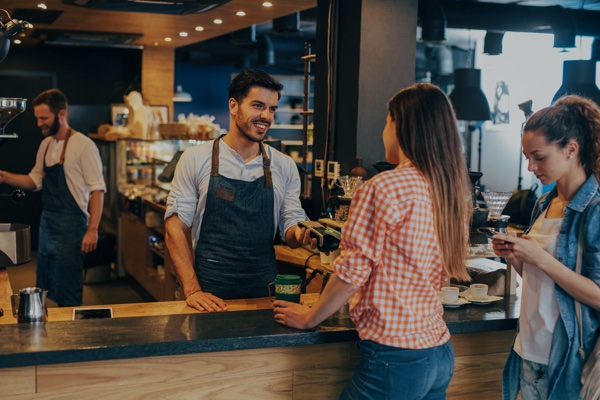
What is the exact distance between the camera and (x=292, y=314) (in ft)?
8.11

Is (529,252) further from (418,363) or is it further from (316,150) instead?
(316,150)

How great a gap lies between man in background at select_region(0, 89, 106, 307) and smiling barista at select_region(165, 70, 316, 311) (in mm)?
2396

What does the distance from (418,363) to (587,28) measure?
25.1ft

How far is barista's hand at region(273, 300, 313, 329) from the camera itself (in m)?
2.43

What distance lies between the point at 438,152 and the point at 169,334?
40.0 inches

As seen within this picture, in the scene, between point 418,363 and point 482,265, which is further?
point 482,265

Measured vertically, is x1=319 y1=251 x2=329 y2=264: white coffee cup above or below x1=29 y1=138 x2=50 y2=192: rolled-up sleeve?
below

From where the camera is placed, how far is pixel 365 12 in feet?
14.3

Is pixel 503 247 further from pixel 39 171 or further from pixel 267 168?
pixel 39 171

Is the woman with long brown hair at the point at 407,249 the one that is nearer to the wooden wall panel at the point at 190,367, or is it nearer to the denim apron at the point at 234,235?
the wooden wall panel at the point at 190,367

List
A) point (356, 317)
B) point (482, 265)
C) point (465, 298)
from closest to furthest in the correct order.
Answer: point (356, 317), point (465, 298), point (482, 265)

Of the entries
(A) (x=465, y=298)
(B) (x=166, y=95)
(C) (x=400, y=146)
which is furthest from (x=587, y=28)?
(C) (x=400, y=146)

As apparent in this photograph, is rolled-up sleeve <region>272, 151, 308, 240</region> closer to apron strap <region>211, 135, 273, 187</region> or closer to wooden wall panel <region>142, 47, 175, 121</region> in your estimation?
apron strap <region>211, 135, 273, 187</region>

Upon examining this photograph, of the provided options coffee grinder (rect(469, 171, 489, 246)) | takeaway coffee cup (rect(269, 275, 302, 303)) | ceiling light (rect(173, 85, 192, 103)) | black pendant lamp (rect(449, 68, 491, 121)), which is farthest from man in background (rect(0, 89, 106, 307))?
ceiling light (rect(173, 85, 192, 103))
